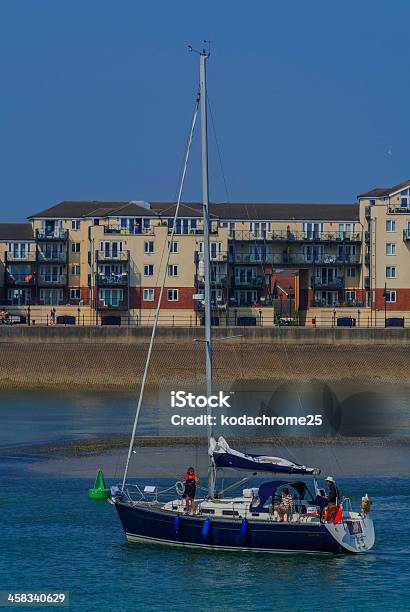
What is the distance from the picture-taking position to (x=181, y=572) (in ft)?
113

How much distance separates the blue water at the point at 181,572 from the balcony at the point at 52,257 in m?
84.8

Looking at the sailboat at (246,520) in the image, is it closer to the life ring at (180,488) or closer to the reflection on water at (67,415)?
the life ring at (180,488)

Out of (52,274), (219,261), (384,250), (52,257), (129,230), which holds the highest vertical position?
(129,230)

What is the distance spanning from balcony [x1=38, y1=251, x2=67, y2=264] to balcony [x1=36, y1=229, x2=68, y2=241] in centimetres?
143

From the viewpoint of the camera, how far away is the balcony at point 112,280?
11438 centimetres

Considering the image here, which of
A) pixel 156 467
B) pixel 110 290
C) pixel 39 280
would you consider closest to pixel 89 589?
pixel 156 467

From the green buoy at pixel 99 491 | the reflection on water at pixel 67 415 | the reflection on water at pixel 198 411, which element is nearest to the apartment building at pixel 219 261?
the reflection on water at pixel 198 411

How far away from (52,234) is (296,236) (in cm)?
2371

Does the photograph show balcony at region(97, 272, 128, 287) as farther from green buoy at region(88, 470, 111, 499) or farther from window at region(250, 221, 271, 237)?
green buoy at region(88, 470, 111, 499)

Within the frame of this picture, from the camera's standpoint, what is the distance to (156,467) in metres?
50.0

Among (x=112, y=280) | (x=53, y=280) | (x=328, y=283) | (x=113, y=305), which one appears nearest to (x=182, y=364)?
(x=113, y=305)

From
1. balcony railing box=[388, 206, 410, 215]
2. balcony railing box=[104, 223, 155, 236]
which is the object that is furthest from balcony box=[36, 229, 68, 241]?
balcony railing box=[388, 206, 410, 215]

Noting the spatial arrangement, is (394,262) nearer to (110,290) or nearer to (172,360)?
(110,290)

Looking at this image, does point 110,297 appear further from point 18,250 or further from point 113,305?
point 18,250
